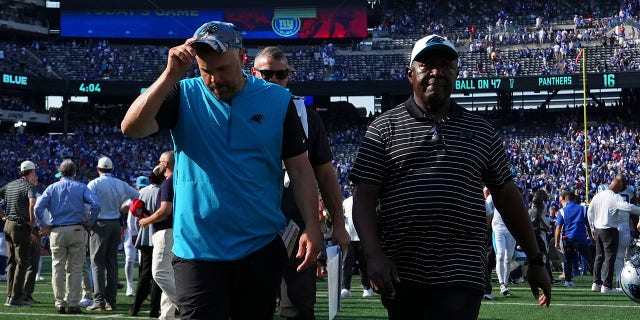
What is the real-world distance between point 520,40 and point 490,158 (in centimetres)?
5447

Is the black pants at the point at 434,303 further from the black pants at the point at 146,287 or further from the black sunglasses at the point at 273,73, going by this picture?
the black pants at the point at 146,287

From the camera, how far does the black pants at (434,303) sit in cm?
440

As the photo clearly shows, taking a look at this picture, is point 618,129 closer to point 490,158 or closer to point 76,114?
point 76,114

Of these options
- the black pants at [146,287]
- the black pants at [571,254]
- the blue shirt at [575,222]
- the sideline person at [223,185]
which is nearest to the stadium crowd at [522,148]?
the black pants at [571,254]

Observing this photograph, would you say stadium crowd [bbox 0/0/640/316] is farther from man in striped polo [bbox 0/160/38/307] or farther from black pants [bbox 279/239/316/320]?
black pants [bbox 279/239/316/320]

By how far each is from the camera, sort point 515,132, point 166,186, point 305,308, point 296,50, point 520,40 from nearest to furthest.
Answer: point 305,308, point 166,186, point 515,132, point 520,40, point 296,50

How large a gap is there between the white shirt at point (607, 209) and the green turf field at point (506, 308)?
3.55 feet

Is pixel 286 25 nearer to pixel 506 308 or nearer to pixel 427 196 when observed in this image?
pixel 506 308

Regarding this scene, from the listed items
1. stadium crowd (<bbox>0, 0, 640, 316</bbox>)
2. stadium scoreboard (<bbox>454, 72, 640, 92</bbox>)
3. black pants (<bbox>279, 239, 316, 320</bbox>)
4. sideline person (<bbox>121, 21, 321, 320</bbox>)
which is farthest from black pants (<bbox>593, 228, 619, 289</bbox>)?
stadium scoreboard (<bbox>454, 72, 640, 92</bbox>)

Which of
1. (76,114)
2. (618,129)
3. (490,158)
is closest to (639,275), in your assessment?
(490,158)

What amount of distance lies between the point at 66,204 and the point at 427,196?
8.33 m

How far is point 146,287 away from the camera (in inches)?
459

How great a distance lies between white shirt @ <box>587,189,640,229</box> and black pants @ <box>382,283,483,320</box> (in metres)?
11.1

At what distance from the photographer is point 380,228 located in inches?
183
